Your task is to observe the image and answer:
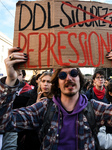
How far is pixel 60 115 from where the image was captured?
149 centimetres

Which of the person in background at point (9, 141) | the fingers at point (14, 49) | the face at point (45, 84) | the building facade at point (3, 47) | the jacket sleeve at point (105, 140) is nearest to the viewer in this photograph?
the fingers at point (14, 49)

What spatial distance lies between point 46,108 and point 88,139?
0.53 meters

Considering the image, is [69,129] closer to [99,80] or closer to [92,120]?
[92,120]

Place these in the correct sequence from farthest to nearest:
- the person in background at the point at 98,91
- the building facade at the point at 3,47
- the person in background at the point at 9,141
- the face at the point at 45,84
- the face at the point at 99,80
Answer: the building facade at the point at 3,47
the face at the point at 99,80
the person in background at the point at 98,91
the face at the point at 45,84
the person in background at the point at 9,141

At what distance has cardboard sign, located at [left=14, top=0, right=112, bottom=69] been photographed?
152 cm

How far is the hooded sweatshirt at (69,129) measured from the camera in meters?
1.37

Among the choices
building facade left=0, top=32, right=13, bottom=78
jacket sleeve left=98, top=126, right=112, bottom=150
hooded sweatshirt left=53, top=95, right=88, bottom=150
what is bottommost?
jacket sleeve left=98, top=126, right=112, bottom=150

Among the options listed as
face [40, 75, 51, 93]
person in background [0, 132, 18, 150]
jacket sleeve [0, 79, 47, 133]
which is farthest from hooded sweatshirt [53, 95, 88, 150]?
face [40, 75, 51, 93]

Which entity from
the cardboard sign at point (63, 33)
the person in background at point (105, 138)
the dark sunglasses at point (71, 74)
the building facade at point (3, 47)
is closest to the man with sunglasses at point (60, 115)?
the dark sunglasses at point (71, 74)

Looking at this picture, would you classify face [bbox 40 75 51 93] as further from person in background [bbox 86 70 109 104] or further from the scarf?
the scarf

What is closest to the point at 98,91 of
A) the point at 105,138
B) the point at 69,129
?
the point at 105,138

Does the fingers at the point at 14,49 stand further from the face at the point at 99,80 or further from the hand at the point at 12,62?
the face at the point at 99,80

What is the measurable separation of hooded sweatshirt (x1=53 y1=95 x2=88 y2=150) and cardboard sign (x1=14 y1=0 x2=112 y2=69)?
47 cm

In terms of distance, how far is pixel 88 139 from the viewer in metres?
1.40
